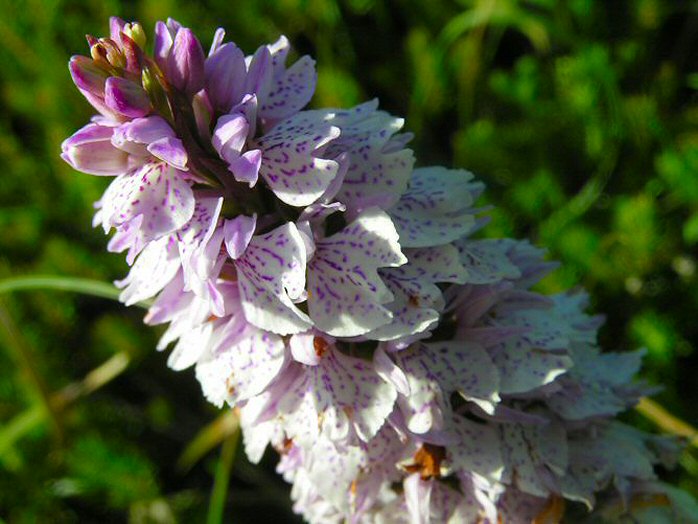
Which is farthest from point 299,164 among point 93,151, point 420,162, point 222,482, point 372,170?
point 420,162

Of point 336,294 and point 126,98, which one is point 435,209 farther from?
point 126,98

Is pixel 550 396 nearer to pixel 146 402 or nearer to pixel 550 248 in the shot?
pixel 550 248

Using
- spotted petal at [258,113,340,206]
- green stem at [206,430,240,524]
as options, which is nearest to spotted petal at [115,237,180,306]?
spotted petal at [258,113,340,206]

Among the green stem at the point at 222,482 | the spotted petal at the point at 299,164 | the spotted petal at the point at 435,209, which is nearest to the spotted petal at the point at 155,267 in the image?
the spotted petal at the point at 299,164

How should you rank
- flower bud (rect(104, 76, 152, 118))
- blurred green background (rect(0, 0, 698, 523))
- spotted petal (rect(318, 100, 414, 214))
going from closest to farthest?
flower bud (rect(104, 76, 152, 118)) < spotted petal (rect(318, 100, 414, 214)) < blurred green background (rect(0, 0, 698, 523))

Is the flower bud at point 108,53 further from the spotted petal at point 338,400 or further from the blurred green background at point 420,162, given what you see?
the blurred green background at point 420,162

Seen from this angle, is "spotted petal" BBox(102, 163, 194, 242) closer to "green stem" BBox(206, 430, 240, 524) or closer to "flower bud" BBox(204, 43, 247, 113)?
"flower bud" BBox(204, 43, 247, 113)
